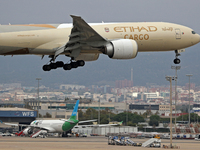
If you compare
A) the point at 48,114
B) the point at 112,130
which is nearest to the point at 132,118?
the point at 48,114

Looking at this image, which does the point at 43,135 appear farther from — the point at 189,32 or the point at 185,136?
the point at 189,32

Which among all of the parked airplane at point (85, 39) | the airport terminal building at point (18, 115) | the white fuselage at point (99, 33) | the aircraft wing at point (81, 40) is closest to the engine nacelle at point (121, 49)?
the parked airplane at point (85, 39)

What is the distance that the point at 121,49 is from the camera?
4378cm

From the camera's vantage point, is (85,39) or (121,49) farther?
(85,39)

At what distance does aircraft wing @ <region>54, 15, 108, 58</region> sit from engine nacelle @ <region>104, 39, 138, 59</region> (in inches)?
41.8

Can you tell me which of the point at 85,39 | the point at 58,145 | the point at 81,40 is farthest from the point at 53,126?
the point at 85,39

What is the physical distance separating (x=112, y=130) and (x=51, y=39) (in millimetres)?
71363

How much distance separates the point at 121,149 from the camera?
59.1 meters

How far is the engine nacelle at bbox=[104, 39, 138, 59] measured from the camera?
4372cm

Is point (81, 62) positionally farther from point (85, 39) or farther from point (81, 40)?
point (85, 39)

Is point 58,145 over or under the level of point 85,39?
under

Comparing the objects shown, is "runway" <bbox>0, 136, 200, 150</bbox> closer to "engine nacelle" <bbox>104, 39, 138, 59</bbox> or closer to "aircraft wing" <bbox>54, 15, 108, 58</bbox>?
"aircraft wing" <bbox>54, 15, 108, 58</bbox>

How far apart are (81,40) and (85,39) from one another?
44cm

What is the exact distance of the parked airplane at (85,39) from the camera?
1729 inches
